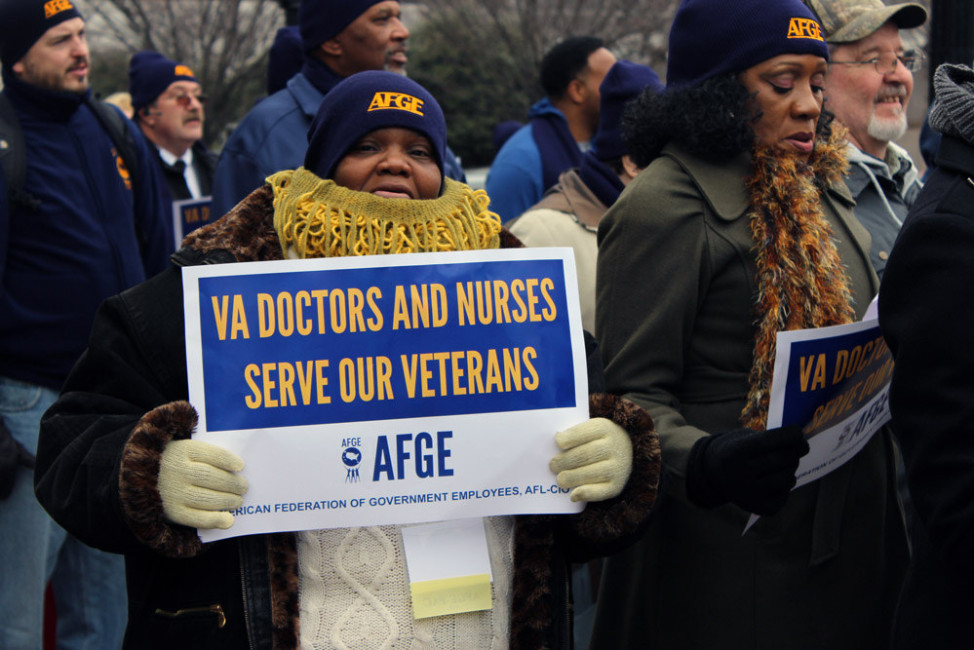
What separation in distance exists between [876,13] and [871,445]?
1.88m

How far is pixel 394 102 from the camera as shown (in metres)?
2.73

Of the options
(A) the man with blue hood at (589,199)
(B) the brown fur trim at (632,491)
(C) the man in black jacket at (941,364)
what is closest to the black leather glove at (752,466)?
(B) the brown fur trim at (632,491)

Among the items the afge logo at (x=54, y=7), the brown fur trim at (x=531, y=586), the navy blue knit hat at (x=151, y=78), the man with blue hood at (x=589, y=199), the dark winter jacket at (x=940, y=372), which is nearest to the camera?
the dark winter jacket at (x=940, y=372)

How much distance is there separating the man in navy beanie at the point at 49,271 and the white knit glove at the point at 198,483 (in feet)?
6.93

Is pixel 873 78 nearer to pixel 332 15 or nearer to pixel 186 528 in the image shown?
pixel 332 15

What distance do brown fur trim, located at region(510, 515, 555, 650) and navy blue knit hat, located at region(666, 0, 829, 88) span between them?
1.26m

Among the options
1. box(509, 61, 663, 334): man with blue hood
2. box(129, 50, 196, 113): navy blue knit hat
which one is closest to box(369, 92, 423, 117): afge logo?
box(509, 61, 663, 334): man with blue hood

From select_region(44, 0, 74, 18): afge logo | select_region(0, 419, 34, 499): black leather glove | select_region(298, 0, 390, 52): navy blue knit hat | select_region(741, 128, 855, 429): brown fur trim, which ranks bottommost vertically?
select_region(0, 419, 34, 499): black leather glove

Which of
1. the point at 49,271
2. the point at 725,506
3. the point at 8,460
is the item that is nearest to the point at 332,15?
the point at 49,271

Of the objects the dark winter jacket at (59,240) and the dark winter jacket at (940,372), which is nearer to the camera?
the dark winter jacket at (940,372)

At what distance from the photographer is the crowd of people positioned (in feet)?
7.45

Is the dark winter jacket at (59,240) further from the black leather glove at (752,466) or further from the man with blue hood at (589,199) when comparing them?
the black leather glove at (752,466)

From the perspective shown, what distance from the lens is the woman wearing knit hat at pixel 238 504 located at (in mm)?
2285

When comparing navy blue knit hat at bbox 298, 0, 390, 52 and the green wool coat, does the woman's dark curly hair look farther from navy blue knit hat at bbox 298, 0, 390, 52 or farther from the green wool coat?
navy blue knit hat at bbox 298, 0, 390, 52
